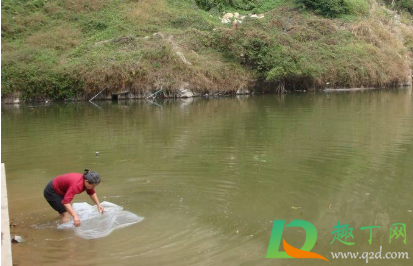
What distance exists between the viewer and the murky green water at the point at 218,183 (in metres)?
5.71

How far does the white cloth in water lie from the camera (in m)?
6.32

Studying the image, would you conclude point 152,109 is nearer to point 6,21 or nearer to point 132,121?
point 132,121

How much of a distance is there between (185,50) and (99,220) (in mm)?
26769

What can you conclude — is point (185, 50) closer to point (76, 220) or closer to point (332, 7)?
point (332, 7)

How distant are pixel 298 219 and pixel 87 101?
24.5 meters

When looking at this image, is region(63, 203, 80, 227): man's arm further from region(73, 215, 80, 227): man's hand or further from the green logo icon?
the green logo icon

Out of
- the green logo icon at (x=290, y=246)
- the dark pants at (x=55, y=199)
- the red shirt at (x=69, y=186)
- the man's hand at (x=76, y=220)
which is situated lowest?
the green logo icon at (x=290, y=246)

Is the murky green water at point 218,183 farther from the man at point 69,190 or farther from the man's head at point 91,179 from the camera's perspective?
the man's head at point 91,179

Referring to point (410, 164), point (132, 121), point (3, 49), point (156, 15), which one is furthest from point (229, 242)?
point (156, 15)

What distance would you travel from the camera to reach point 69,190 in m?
6.18

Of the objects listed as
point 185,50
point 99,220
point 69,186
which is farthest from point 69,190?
point 185,50

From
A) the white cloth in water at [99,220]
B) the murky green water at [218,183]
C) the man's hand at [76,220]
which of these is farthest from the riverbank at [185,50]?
the man's hand at [76,220]

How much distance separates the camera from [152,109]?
75.2 feet

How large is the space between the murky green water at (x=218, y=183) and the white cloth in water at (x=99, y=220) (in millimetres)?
166
